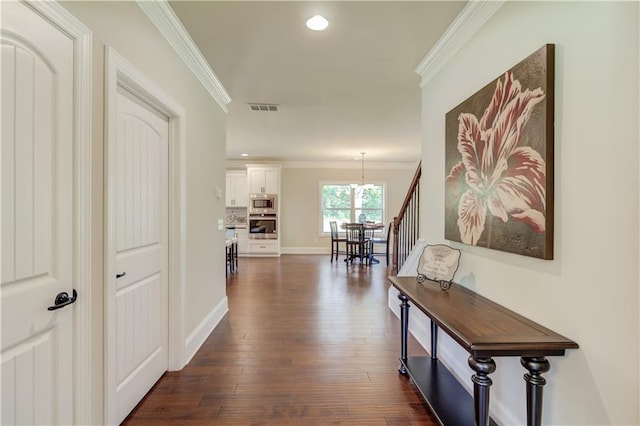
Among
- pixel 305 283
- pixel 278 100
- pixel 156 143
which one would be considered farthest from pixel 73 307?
pixel 305 283

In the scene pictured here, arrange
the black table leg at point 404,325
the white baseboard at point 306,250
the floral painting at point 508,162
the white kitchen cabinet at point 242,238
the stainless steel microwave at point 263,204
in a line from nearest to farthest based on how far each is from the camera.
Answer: the floral painting at point 508,162 → the black table leg at point 404,325 → the stainless steel microwave at point 263,204 → the white kitchen cabinet at point 242,238 → the white baseboard at point 306,250

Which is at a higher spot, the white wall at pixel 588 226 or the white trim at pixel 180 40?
the white trim at pixel 180 40

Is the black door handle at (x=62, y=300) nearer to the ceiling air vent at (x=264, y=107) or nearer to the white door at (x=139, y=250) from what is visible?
the white door at (x=139, y=250)

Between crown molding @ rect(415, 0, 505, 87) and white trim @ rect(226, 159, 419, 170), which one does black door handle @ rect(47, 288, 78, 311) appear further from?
white trim @ rect(226, 159, 419, 170)

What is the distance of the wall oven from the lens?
768 cm

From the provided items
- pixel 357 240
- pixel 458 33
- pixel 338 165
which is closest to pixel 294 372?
pixel 458 33

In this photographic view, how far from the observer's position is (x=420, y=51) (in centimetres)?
241

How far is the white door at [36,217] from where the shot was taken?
1008mm

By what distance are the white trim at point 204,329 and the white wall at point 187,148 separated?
0.05m

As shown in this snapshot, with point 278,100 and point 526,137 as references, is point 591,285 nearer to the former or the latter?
point 526,137

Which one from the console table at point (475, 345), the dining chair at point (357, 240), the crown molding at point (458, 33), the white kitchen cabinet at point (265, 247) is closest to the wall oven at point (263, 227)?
the white kitchen cabinet at point (265, 247)

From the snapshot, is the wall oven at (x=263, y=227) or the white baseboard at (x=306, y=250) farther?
the white baseboard at (x=306, y=250)

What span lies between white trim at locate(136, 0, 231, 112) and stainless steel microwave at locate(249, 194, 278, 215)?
4.65 metres

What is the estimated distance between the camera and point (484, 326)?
4.43 feet
